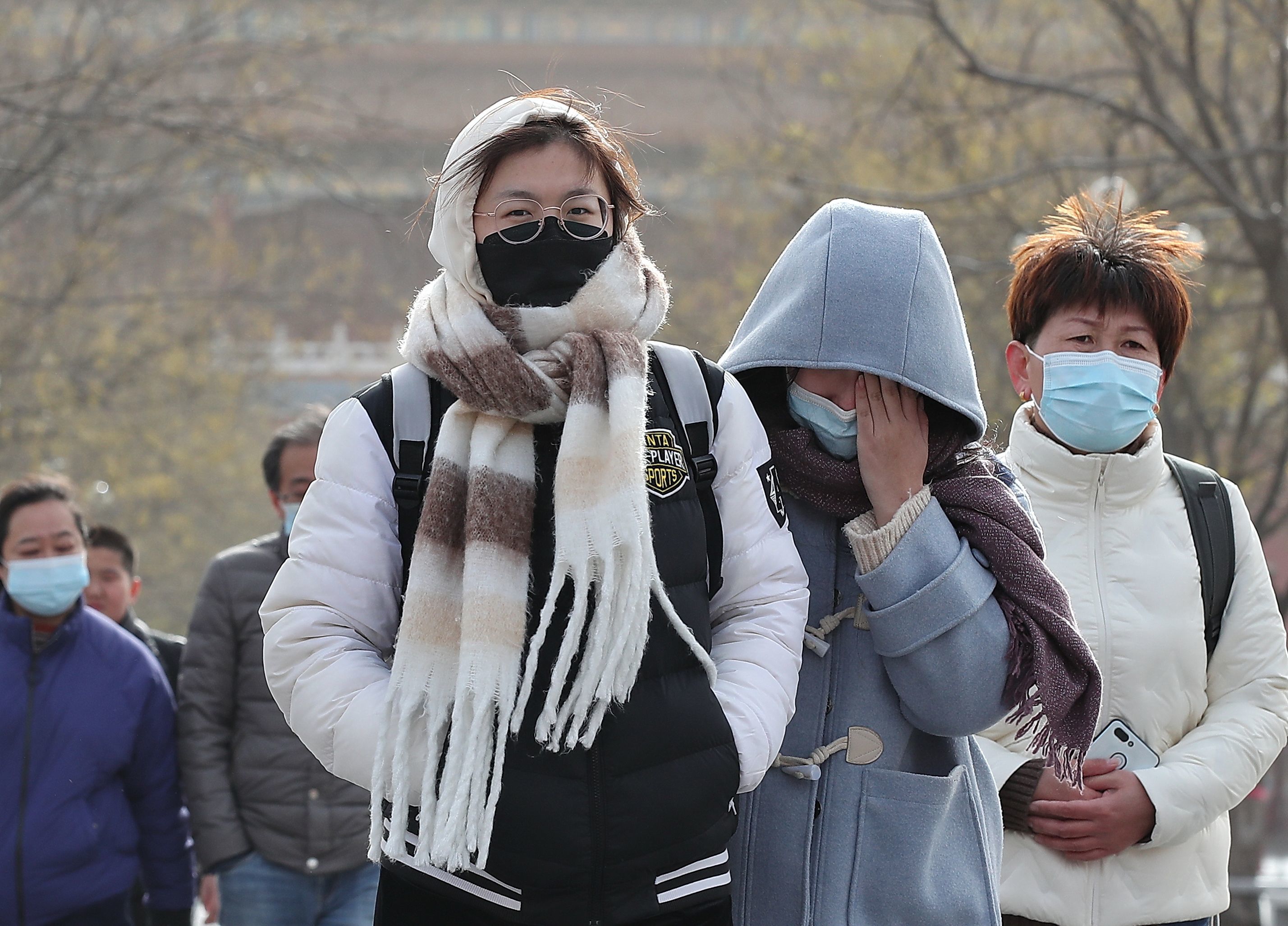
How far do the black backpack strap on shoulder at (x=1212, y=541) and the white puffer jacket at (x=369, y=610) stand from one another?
48.5 inches

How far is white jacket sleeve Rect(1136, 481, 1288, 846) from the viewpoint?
10.9 ft

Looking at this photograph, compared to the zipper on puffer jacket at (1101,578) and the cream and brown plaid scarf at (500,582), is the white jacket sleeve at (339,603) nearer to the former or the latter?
the cream and brown plaid scarf at (500,582)

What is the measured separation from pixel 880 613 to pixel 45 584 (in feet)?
10.8

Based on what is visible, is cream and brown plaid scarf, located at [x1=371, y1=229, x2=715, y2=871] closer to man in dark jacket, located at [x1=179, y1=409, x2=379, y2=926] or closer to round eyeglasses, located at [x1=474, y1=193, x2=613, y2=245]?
round eyeglasses, located at [x1=474, y1=193, x2=613, y2=245]

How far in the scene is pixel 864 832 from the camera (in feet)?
9.16

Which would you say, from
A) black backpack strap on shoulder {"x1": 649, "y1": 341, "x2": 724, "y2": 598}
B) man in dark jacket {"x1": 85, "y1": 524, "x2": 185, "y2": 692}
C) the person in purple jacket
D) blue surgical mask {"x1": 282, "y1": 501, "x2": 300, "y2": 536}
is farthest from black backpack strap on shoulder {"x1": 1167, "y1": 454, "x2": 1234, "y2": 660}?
man in dark jacket {"x1": 85, "y1": 524, "x2": 185, "y2": 692}

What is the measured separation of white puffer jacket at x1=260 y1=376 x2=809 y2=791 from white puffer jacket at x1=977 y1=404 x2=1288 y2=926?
3.12 feet

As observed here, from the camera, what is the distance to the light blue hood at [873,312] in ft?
9.34

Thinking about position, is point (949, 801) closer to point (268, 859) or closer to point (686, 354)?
point (686, 354)

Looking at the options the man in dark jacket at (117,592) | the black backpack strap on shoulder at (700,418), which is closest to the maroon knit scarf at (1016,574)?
the black backpack strap on shoulder at (700,418)

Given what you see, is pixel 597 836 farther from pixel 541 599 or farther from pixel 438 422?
pixel 438 422

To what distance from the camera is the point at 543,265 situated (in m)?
2.64

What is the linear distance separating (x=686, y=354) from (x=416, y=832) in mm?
932

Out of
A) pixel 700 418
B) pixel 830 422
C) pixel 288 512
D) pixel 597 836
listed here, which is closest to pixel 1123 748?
pixel 830 422
